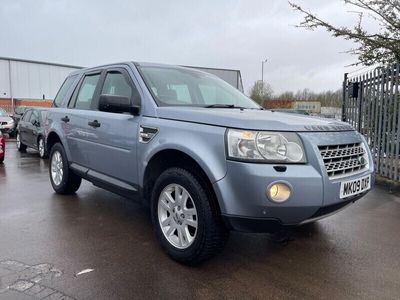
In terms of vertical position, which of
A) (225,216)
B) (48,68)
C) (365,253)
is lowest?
(365,253)

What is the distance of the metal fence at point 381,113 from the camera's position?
695cm

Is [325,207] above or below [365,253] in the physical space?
above

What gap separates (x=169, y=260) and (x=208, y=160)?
1066mm

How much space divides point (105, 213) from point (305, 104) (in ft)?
128

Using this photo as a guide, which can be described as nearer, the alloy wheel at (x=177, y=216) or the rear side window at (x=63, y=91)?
the alloy wheel at (x=177, y=216)

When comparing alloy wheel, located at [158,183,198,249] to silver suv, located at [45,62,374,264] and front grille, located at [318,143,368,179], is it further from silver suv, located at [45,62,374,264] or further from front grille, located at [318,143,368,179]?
front grille, located at [318,143,368,179]

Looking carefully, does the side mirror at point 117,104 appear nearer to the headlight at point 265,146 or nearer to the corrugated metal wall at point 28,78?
the headlight at point 265,146

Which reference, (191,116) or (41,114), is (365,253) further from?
(41,114)

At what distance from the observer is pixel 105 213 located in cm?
497

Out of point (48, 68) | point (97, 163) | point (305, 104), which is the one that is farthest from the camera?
point (305, 104)

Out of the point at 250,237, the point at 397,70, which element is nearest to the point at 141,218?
the point at 250,237

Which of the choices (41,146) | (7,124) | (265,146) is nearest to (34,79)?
(7,124)

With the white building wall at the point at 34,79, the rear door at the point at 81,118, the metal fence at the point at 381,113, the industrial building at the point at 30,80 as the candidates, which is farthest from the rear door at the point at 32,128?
the white building wall at the point at 34,79

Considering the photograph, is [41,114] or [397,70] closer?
[397,70]
